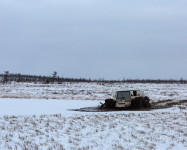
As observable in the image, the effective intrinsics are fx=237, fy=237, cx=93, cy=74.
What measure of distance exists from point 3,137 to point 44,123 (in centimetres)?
337

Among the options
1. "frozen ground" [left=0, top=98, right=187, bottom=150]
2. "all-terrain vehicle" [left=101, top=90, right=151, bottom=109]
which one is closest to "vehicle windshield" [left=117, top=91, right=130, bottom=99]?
"all-terrain vehicle" [left=101, top=90, right=151, bottom=109]

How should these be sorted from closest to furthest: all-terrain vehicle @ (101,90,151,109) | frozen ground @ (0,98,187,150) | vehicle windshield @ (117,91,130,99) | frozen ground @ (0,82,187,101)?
frozen ground @ (0,98,187,150), all-terrain vehicle @ (101,90,151,109), vehicle windshield @ (117,91,130,99), frozen ground @ (0,82,187,101)

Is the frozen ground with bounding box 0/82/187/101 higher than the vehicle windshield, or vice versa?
the vehicle windshield

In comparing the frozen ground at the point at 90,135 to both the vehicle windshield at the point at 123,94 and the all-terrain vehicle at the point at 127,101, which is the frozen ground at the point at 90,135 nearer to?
the all-terrain vehicle at the point at 127,101

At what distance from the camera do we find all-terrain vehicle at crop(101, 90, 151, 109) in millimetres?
23438

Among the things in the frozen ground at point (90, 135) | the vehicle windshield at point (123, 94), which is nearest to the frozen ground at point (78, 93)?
the vehicle windshield at point (123, 94)

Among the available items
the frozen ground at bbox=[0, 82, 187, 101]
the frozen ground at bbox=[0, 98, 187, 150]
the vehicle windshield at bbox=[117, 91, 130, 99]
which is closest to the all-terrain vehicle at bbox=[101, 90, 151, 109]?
the vehicle windshield at bbox=[117, 91, 130, 99]

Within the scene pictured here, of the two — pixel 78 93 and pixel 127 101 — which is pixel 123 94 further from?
pixel 78 93

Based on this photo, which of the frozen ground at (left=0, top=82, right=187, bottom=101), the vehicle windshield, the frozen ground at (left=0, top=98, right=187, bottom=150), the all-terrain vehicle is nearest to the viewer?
the frozen ground at (left=0, top=98, right=187, bottom=150)

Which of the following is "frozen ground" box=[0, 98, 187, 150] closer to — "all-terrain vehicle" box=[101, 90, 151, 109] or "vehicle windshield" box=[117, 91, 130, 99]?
"all-terrain vehicle" box=[101, 90, 151, 109]

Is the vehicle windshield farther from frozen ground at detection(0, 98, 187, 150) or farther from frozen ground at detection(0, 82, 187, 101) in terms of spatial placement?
frozen ground at detection(0, 98, 187, 150)

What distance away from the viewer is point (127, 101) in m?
24.0

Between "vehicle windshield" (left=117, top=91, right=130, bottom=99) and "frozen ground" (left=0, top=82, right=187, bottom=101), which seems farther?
"frozen ground" (left=0, top=82, right=187, bottom=101)

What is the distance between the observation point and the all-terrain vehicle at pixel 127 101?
2344cm
